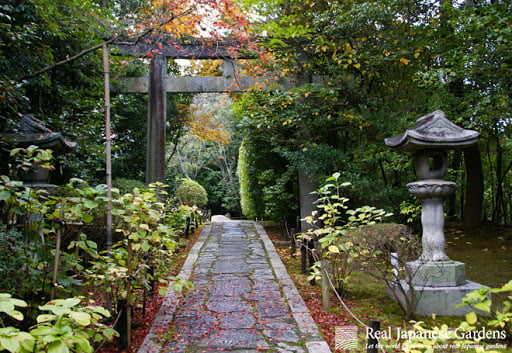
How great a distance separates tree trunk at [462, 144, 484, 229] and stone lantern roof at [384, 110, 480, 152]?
5.76 m

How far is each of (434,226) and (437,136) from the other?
1.08 meters

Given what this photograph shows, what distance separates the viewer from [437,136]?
4.60 meters

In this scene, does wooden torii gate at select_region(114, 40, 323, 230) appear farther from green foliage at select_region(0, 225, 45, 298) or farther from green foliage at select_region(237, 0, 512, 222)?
green foliage at select_region(0, 225, 45, 298)

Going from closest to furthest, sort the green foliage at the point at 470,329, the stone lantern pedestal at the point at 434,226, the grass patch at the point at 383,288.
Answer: the green foliage at the point at 470,329 → the grass patch at the point at 383,288 → the stone lantern pedestal at the point at 434,226

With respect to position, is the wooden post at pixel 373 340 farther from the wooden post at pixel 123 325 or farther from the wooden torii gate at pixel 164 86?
the wooden torii gate at pixel 164 86

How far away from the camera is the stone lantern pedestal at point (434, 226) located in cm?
440

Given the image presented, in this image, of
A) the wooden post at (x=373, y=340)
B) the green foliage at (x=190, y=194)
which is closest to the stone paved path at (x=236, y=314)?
the wooden post at (x=373, y=340)

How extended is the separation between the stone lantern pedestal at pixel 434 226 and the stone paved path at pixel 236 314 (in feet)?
4.34

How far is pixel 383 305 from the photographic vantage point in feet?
15.8

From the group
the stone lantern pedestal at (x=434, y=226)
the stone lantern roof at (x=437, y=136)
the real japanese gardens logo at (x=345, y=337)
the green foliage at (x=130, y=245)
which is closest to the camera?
the green foliage at (x=130, y=245)

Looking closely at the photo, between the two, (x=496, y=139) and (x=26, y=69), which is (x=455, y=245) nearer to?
(x=496, y=139)

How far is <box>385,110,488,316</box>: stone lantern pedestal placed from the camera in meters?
4.40

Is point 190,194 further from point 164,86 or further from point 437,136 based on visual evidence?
point 437,136

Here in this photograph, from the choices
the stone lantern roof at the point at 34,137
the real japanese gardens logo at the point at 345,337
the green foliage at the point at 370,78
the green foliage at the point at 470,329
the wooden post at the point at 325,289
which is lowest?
the real japanese gardens logo at the point at 345,337
